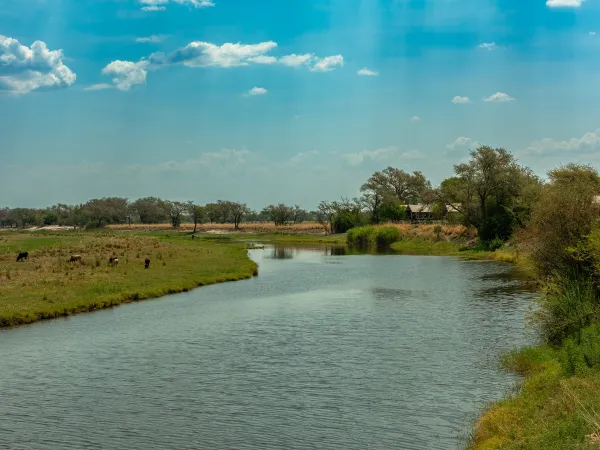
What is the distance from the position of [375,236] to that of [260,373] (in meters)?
108

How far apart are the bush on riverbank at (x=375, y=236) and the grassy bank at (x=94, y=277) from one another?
54057mm

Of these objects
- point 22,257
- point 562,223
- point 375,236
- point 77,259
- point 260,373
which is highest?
point 562,223

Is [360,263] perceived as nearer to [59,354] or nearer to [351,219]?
[59,354]

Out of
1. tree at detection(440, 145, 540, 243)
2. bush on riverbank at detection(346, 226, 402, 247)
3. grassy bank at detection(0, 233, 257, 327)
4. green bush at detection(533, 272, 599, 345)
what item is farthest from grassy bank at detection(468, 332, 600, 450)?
bush on riverbank at detection(346, 226, 402, 247)

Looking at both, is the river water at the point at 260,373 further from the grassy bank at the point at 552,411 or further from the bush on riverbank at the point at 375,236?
the bush on riverbank at the point at 375,236

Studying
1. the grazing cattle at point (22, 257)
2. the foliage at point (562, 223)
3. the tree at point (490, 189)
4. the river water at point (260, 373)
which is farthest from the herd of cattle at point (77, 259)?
the tree at point (490, 189)

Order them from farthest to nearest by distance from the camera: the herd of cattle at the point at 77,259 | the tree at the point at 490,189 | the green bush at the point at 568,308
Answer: the tree at the point at 490,189
the herd of cattle at the point at 77,259
the green bush at the point at 568,308

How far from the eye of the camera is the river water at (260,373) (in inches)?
775

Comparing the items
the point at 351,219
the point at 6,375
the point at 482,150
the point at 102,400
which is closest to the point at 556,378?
the point at 102,400

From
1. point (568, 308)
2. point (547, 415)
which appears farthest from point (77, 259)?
point (547, 415)

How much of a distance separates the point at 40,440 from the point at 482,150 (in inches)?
3790

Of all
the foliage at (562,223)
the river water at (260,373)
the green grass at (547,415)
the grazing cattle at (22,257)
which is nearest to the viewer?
the green grass at (547,415)

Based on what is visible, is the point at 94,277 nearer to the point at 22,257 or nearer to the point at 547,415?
the point at 22,257

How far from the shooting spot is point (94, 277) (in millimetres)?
54094
